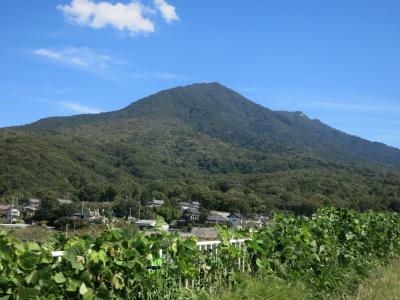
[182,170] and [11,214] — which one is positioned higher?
[182,170]

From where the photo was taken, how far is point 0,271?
3154 mm

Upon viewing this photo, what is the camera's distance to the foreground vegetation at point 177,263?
3.32 m

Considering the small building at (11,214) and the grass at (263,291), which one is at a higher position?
the grass at (263,291)

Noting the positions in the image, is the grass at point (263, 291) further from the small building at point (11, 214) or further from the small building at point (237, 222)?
the small building at point (11, 214)

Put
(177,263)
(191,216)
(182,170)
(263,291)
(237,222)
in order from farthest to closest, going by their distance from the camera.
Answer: (182,170) < (191,216) < (237,222) < (263,291) < (177,263)

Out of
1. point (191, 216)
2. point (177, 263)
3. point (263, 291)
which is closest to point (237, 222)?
point (263, 291)

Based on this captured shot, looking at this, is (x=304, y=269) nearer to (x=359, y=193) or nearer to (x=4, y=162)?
(x=359, y=193)

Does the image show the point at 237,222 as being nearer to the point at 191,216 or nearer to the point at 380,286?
the point at 380,286

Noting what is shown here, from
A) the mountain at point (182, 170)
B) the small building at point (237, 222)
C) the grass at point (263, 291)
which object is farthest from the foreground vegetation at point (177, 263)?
the mountain at point (182, 170)

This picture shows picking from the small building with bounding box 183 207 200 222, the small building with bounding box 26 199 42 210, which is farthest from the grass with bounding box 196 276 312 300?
the small building with bounding box 26 199 42 210

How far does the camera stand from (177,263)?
4477 millimetres

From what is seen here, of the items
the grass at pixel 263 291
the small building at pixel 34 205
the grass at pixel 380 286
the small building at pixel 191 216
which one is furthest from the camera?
the small building at pixel 34 205

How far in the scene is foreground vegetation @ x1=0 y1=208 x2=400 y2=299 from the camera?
131 inches

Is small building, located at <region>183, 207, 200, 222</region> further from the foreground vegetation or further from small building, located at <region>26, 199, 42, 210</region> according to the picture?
the foreground vegetation
